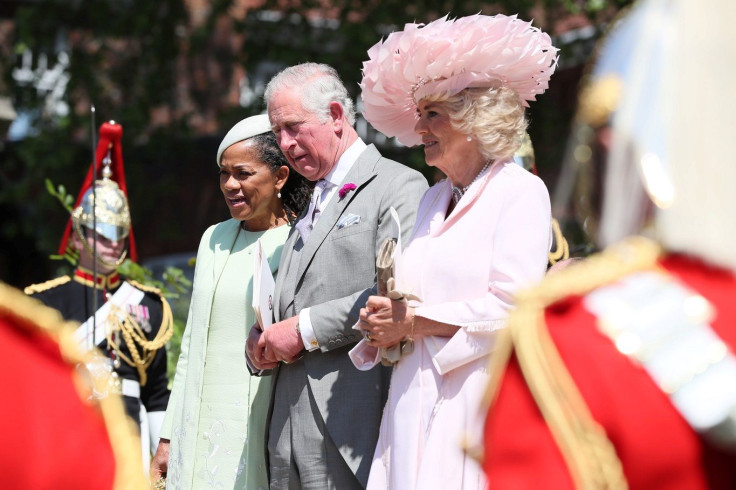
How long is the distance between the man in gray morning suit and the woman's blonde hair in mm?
587

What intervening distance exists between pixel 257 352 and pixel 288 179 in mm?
977

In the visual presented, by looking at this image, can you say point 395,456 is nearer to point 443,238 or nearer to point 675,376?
point 443,238

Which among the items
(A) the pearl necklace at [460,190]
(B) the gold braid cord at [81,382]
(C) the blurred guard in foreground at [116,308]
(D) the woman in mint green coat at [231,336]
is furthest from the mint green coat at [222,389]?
(B) the gold braid cord at [81,382]

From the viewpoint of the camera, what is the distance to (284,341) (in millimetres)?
4016

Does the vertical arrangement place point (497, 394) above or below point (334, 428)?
above

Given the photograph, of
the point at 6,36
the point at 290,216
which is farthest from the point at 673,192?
the point at 6,36

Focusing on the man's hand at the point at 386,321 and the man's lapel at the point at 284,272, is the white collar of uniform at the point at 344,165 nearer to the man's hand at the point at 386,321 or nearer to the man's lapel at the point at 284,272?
the man's lapel at the point at 284,272

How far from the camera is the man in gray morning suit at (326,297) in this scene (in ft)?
12.9

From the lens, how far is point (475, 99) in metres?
3.66

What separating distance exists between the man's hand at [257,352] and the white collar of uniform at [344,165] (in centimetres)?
64

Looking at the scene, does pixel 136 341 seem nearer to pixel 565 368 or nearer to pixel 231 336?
pixel 231 336

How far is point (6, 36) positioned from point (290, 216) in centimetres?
1186

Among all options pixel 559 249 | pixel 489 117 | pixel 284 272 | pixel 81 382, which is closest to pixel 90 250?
pixel 284 272

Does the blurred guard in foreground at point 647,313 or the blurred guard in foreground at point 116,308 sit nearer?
the blurred guard in foreground at point 647,313
